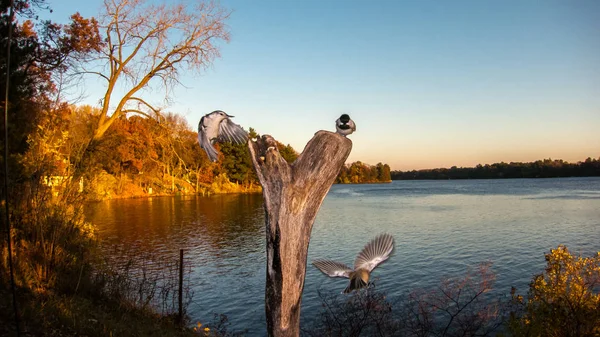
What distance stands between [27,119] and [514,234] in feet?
92.5

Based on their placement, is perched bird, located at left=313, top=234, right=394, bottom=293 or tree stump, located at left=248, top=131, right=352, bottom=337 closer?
tree stump, located at left=248, top=131, right=352, bottom=337

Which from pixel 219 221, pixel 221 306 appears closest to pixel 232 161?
pixel 219 221

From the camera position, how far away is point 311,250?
23.7 m

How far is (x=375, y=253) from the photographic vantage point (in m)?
3.92

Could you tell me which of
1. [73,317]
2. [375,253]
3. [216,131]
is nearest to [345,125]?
[216,131]

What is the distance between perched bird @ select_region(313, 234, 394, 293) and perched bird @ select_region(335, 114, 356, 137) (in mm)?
1196

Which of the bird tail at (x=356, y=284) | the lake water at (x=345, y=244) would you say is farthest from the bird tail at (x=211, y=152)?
the lake water at (x=345, y=244)

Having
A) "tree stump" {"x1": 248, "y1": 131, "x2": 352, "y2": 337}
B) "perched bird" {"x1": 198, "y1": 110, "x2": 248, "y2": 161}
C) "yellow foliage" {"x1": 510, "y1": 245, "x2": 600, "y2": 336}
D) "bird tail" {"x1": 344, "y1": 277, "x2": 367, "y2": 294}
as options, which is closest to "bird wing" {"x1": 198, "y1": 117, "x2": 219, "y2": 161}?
"perched bird" {"x1": 198, "y1": 110, "x2": 248, "y2": 161}

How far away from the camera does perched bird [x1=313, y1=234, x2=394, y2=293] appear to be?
3.56m

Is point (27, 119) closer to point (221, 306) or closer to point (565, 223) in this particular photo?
point (221, 306)

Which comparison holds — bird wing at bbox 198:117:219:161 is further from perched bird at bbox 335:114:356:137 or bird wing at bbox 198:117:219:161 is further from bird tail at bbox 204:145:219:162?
perched bird at bbox 335:114:356:137

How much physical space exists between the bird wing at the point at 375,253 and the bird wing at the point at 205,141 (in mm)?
1668

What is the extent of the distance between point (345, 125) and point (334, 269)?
4.47 ft

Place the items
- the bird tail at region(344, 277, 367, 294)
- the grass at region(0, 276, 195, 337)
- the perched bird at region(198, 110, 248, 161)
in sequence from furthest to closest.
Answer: the grass at region(0, 276, 195, 337) < the perched bird at region(198, 110, 248, 161) < the bird tail at region(344, 277, 367, 294)
